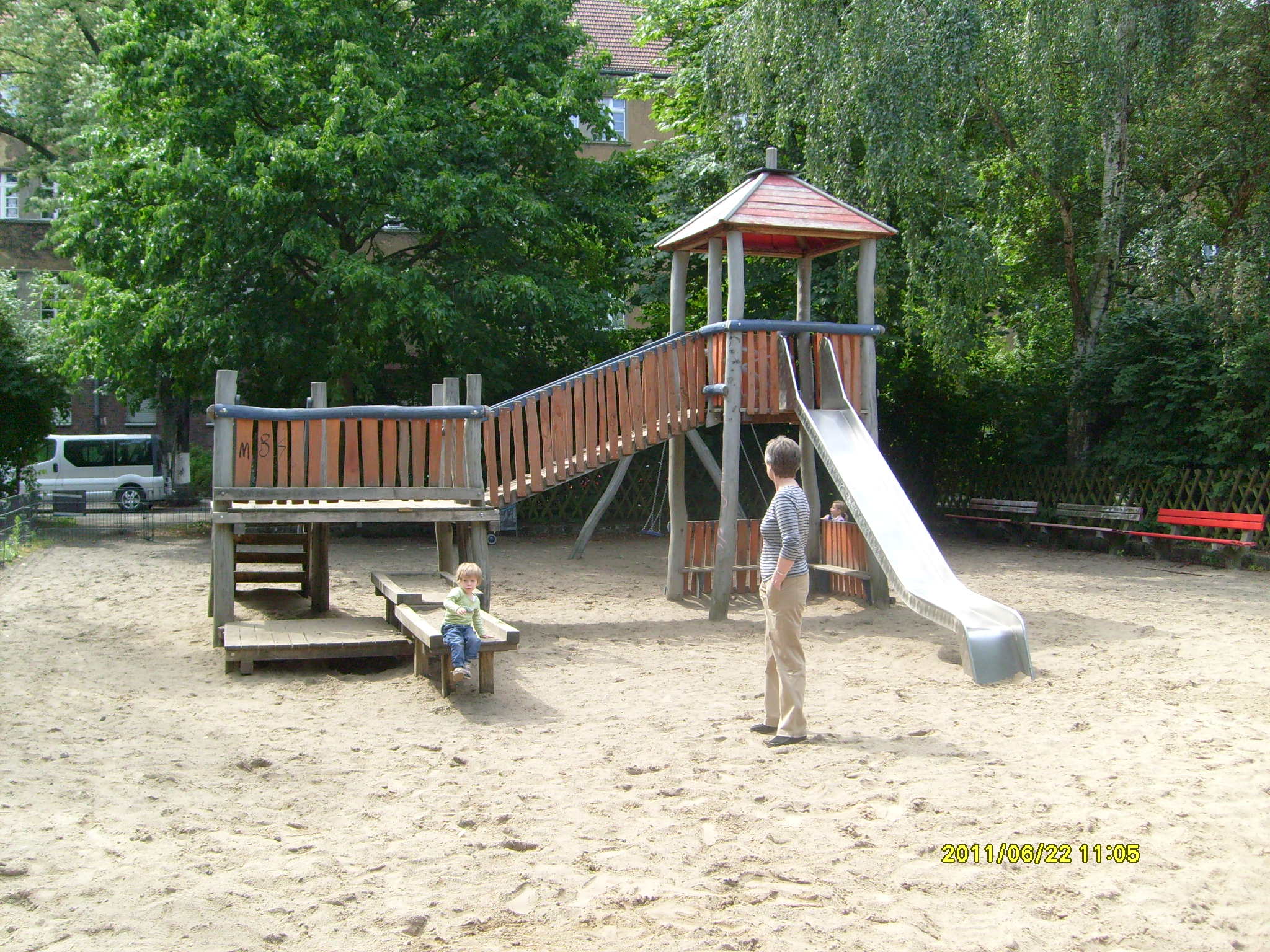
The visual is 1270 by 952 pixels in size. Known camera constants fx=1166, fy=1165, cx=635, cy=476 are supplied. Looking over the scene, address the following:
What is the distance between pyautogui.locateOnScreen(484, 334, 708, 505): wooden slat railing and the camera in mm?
11555

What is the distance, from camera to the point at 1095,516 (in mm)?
18484

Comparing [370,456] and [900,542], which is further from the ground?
[370,456]

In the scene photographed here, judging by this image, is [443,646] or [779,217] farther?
[779,217]

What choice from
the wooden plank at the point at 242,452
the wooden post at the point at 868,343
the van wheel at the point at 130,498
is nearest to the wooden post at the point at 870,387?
the wooden post at the point at 868,343

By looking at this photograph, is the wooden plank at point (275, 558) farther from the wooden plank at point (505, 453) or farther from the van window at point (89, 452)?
the van window at point (89, 452)

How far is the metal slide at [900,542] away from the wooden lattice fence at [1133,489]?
7.72m

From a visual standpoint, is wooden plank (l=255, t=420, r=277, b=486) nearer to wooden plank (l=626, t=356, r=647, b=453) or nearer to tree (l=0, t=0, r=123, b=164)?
wooden plank (l=626, t=356, r=647, b=453)

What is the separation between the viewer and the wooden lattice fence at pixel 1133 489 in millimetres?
16594

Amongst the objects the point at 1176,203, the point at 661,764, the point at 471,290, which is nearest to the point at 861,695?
the point at 661,764

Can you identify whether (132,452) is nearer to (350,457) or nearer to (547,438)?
(547,438)

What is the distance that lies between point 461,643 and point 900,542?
4.01 meters

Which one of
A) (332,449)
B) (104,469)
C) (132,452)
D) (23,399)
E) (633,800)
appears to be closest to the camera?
(633,800)

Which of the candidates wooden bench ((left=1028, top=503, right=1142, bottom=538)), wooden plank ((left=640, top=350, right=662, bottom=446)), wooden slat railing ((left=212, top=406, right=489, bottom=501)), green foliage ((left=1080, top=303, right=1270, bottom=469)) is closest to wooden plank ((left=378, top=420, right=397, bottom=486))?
wooden slat railing ((left=212, top=406, right=489, bottom=501))

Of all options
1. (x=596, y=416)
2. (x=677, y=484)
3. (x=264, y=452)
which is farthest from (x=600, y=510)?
(x=264, y=452)
